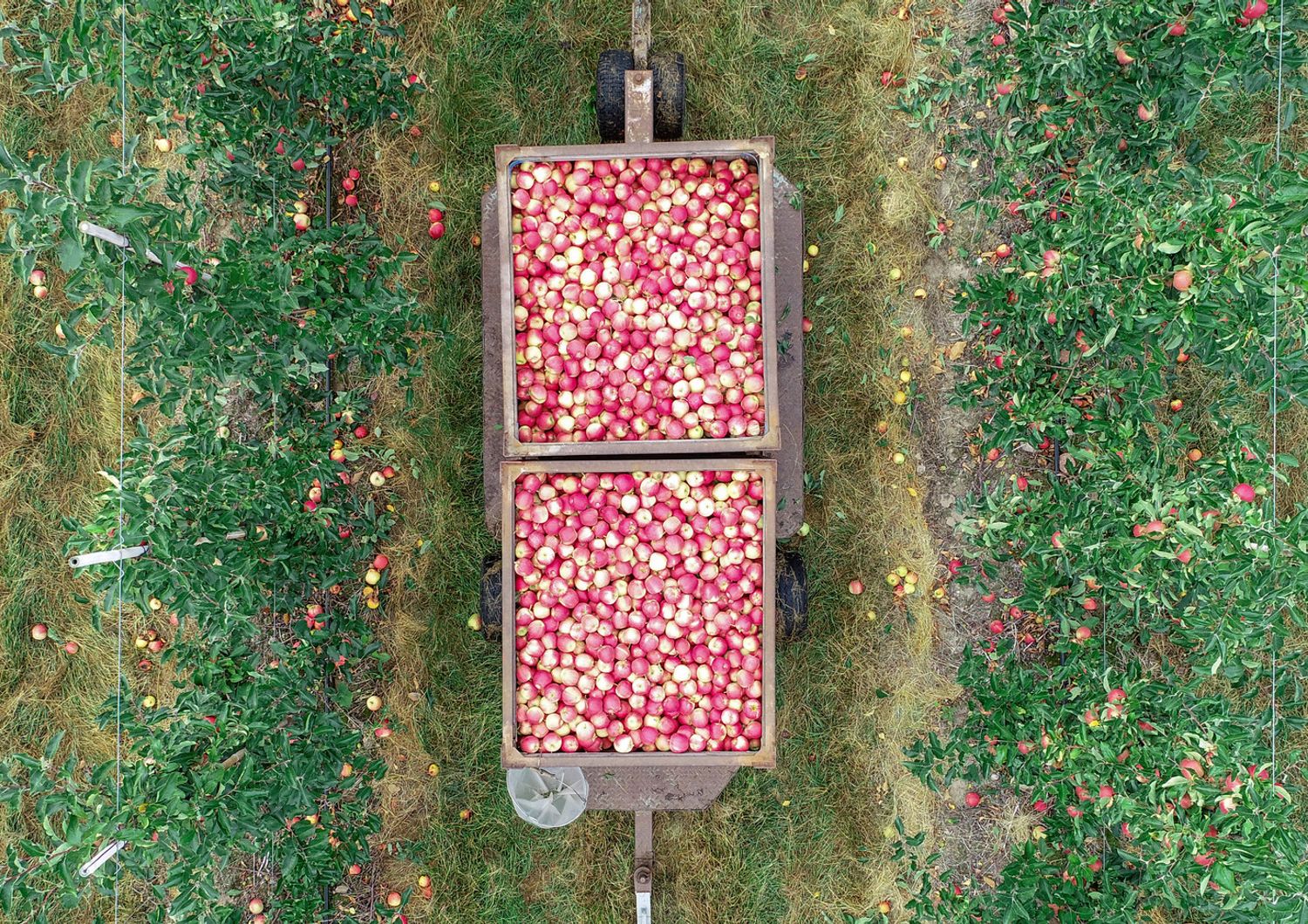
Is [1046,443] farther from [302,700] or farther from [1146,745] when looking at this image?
[302,700]

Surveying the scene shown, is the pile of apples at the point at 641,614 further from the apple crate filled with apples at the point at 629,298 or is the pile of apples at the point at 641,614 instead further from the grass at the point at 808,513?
the grass at the point at 808,513

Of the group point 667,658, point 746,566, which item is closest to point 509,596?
point 667,658

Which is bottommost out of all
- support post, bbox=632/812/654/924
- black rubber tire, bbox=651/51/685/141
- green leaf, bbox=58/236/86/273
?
support post, bbox=632/812/654/924

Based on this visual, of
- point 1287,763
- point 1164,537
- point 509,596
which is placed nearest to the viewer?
point 1164,537

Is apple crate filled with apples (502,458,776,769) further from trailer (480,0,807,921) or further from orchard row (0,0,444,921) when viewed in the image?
orchard row (0,0,444,921)

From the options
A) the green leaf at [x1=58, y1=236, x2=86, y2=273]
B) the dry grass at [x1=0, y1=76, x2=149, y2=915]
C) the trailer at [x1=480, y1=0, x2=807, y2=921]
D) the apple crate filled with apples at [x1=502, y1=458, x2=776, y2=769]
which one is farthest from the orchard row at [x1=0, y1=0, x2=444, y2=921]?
the dry grass at [x1=0, y1=76, x2=149, y2=915]

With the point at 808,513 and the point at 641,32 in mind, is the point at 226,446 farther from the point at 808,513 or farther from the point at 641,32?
the point at 808,513

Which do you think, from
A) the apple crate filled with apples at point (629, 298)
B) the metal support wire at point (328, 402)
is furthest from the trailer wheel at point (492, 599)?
the apple crate filled with apples at point (629, 298)

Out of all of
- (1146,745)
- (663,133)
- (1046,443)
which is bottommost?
(1146,745)
